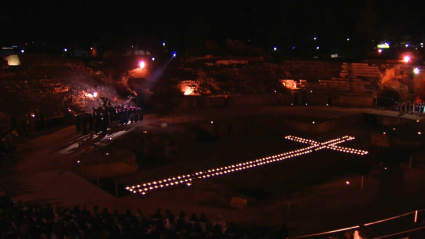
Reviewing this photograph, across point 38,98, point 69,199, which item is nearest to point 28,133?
point 38,98

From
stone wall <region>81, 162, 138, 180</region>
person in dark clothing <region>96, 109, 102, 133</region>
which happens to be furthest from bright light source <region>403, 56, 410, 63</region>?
stone wall <region>81, 162, 138, 180</region>

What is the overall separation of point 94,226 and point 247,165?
875 centimetres

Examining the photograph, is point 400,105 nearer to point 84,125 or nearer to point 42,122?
point 84,125

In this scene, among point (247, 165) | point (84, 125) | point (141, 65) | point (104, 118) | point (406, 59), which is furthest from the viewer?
point (406, 59)

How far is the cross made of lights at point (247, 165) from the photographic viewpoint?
1255 centimetres

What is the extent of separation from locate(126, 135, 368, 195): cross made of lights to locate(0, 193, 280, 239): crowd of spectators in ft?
11.9

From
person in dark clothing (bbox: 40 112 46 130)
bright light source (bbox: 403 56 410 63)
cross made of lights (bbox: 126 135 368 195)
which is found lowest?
cross made of lights (bbox: 126 135 368 195)

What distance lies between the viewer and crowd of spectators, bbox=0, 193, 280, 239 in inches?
283

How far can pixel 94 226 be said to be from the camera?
24.4ft

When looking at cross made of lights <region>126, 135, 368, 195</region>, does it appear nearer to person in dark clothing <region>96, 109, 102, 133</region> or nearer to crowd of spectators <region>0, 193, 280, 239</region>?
crowd of spectators <region>0, 193, 280, 239</region>

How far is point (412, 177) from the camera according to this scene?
1190 cm

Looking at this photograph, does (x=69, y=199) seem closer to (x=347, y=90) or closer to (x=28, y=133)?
(x=28, y=133)

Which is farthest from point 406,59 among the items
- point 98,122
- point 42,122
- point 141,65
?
point 42,122

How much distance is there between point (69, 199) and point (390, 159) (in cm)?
1271
